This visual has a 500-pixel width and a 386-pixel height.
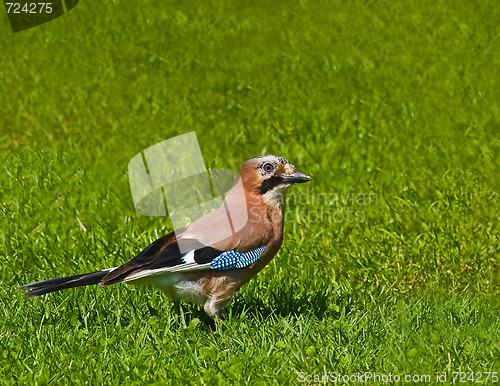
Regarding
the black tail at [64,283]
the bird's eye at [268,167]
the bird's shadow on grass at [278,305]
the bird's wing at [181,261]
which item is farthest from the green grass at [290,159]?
the bird's eye at [268,167]

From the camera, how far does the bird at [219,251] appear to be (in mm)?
5223

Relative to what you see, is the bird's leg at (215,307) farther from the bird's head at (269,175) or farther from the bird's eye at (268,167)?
the bird's eye at (268,167)

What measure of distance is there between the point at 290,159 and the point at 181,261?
3314 mm

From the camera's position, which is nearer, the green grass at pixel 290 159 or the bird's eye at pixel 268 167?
the green grass at pixel 290 159

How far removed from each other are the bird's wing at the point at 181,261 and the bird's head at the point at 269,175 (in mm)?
398

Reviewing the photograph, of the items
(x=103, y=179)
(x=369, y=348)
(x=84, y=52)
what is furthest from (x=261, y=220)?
(x=84, y=52)

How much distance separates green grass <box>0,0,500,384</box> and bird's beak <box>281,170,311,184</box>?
903 mm

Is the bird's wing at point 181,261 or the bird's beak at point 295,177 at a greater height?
the bird's beak at point 295,177

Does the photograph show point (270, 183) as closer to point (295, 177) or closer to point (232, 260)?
point (295, 177)

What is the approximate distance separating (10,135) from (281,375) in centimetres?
564

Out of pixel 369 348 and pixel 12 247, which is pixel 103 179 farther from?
pixel 369 348
